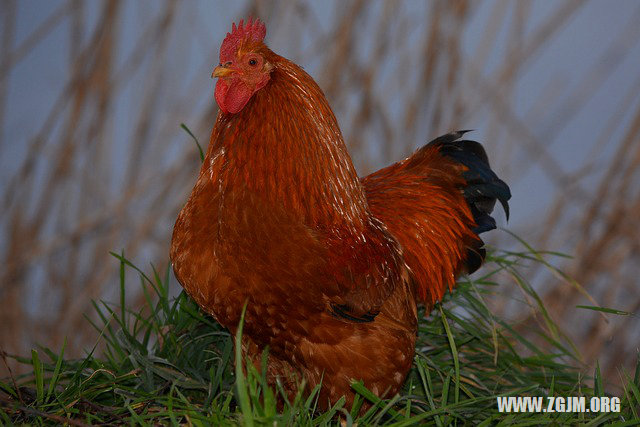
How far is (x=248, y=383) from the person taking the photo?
1.91m

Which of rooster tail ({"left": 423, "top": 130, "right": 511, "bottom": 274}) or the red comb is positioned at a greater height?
the red comb

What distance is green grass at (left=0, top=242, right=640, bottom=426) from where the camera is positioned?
209 cm

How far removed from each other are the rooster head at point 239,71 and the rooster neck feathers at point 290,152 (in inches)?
1.3

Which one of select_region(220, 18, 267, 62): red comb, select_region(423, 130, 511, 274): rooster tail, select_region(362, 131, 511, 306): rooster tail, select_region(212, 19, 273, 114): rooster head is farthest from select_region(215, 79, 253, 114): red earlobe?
select_region(423, 130, 511, 274): rooster tail

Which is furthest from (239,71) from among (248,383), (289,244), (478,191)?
(478,191)

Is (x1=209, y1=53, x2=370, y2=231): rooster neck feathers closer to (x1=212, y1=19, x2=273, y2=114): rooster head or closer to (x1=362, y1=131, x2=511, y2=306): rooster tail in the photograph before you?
(x1=212, y1=19, x2=273, y2=114): rooster head

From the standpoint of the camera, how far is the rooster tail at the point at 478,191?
292 centimetres

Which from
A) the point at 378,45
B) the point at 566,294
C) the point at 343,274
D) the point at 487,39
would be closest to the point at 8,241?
the point at 378,45

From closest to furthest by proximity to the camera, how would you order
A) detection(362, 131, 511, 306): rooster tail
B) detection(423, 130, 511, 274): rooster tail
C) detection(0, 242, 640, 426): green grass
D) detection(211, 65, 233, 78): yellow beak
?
detection(0, 242, 640, 426): green grass, detection(211, 65, 233, 78): yellow beak, detection(362, 131, 511, 306): rooster tail, detection(423, 130, 511, 274): rooster tail

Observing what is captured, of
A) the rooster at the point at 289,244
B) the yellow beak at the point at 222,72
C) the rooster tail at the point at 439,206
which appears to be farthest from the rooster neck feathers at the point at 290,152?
the rooster tail at the point at 439,206

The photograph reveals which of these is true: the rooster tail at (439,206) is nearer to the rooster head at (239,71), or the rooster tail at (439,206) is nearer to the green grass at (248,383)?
the green grass at (248,383)

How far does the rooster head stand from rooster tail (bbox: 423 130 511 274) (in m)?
1.08

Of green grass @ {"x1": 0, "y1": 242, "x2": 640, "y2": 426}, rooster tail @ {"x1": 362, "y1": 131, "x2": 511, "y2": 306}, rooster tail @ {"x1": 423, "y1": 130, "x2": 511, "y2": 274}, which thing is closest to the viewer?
green grass @ {"x1": 0, "y1": 242, "x2": 640, "y2": 426}

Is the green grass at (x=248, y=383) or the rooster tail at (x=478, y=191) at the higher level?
the rooster tail at (x=478, y=191)
